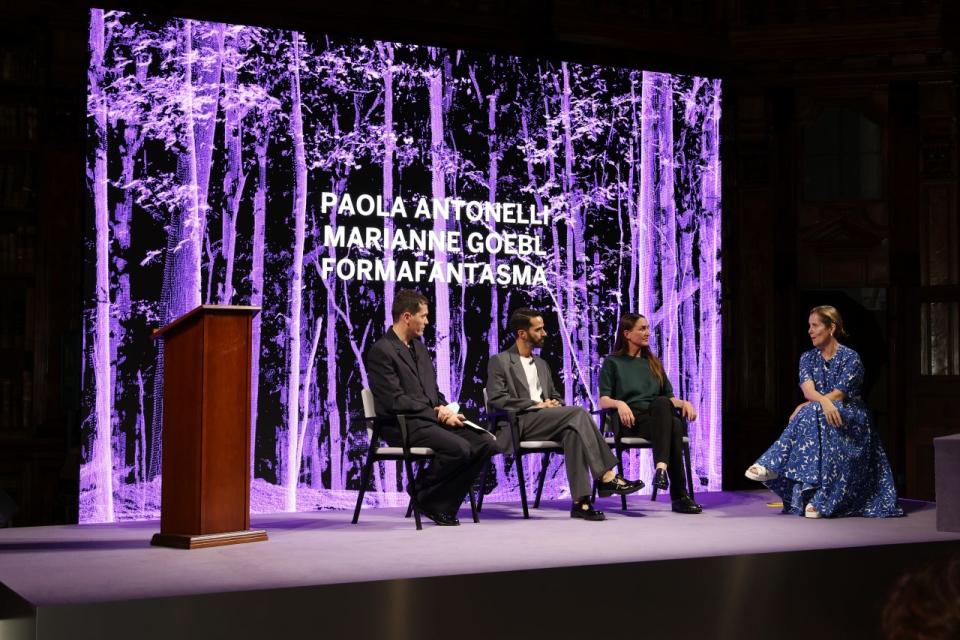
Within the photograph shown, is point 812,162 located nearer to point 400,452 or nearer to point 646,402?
point 646,402

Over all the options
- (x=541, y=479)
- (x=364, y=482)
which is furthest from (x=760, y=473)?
(x=364, y=482)

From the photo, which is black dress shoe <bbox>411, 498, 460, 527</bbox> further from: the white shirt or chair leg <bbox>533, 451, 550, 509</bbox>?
chair leg <bbox>533, 451, 550, 509</bbox>

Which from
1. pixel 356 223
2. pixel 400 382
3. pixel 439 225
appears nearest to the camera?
pixel 400 382

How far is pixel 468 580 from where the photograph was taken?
12.0 ft

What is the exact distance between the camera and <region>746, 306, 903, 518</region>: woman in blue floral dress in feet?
18.2

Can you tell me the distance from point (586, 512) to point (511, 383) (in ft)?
2.69

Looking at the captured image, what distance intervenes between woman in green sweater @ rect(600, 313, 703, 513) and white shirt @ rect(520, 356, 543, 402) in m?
0.34

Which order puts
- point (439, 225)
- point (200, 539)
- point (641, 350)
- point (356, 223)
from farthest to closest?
point (439, 225) → point (356, 223) → point (641, 350) → point (200, 539)

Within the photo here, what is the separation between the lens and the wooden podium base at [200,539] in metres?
4.29

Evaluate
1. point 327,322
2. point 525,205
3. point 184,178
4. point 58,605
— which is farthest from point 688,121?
point 58,605

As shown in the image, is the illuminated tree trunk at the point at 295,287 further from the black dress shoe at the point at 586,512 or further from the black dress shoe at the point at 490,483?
the black dress shoe at the point at 586,512

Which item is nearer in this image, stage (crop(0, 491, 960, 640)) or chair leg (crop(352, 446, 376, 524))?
stage (crop(0, 491, 960, 640))

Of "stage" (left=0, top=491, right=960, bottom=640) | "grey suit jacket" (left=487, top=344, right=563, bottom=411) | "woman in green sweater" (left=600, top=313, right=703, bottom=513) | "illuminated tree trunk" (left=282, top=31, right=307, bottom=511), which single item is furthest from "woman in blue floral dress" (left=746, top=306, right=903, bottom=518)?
"illuminated tree trunk" (left=282, top=31, right=307, bottom=511)

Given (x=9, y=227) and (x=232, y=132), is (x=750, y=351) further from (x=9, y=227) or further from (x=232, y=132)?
(x=9, y=227)
